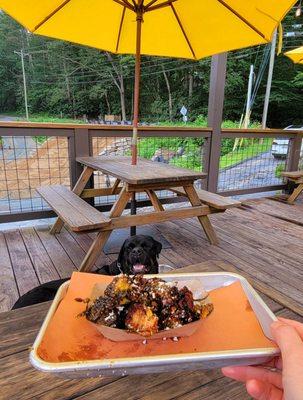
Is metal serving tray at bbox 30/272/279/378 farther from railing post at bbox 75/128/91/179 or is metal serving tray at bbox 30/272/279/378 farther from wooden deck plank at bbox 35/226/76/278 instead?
railing post at bbox 75/128/91/179

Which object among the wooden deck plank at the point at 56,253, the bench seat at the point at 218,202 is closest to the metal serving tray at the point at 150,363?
the wooden deck plank at the point at 56,253

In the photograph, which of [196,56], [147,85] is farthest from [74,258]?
[147,85]

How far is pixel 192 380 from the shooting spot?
674mm

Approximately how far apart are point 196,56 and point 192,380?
265 centimetres

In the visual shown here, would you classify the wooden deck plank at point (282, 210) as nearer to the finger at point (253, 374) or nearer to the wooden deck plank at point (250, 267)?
the wooden deck plank at point (250, 267)

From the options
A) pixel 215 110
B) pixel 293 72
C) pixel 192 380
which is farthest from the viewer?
pixel 293 72

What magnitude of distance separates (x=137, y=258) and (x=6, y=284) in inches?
37.5

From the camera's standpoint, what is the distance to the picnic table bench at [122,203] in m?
2.00

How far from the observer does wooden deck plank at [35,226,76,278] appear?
7.25ft

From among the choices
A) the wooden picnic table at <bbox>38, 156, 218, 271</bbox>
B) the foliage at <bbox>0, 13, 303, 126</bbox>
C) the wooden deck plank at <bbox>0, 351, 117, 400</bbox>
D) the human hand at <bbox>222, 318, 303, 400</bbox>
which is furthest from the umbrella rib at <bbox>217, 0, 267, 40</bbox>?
the foliage at <bbox>0, 13, 303, 126</bbox>

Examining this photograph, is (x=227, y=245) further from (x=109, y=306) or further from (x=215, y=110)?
(x=109, y=306)

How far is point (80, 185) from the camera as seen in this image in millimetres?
2879

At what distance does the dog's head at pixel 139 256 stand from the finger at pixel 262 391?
1.17m

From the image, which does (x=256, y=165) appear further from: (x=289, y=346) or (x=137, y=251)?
(x=289, y=346)
